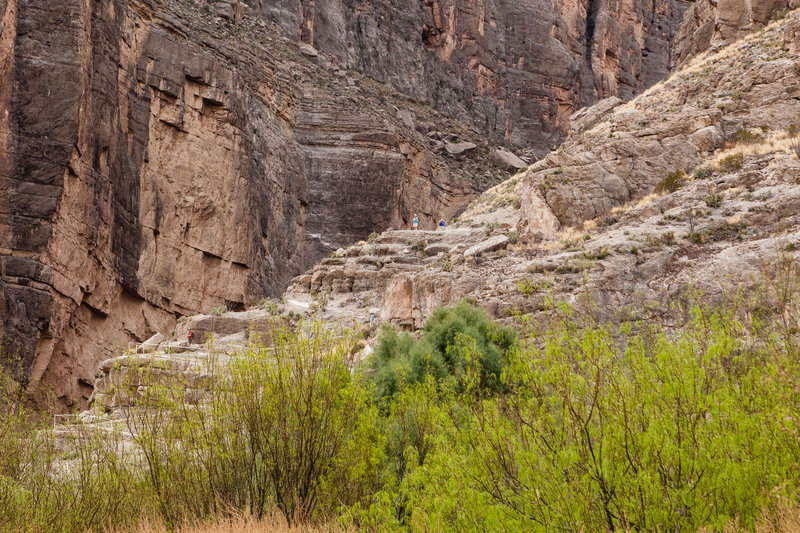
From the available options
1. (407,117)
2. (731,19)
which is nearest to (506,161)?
(407,117)

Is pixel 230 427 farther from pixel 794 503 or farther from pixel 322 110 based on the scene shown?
pixel 322 110

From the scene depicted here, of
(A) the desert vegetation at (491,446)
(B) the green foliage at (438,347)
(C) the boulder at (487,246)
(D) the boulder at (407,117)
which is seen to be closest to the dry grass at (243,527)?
(A) the desert vegetation at (491,446)

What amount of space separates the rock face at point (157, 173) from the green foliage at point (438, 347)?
57.2 feet

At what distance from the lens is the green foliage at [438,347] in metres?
19.9

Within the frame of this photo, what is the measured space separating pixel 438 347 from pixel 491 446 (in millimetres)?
13025

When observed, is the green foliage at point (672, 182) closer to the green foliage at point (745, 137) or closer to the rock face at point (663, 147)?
the rock face at point (663, 147)

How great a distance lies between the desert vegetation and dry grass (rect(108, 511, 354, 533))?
64mm

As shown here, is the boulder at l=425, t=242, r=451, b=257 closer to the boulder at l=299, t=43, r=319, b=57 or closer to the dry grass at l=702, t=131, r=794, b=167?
the dry grass at l=702, t=131, r=794, b=167

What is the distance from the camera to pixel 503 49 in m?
92.1

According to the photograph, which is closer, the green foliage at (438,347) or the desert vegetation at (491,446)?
the desert vegetation at (491,446)

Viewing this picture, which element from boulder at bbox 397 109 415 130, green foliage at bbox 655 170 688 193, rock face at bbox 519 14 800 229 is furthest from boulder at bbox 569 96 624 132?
green foliage at bbox 655 170 688 193

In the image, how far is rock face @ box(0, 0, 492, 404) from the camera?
3388 centimetres

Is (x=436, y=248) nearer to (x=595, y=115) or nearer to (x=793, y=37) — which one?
(x=793, y=37)

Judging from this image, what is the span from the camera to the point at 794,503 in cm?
732
